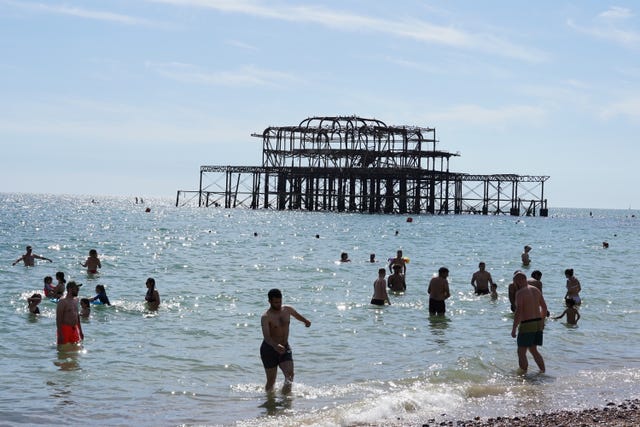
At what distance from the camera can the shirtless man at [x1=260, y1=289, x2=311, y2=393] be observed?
1072 cm

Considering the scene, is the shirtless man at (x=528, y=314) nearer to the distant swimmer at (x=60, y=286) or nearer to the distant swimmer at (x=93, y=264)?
the distant swimmer at (x=60, y=286)

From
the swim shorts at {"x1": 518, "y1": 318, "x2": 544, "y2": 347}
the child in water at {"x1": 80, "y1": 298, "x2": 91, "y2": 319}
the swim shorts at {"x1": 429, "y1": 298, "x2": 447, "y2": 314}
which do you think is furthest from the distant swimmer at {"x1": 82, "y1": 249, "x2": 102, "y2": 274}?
the swim shorts at {"x1": 518, "y1": 318, "x2": 544, "y2": 347}

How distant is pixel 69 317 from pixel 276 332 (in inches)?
189

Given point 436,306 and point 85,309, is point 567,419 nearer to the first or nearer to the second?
point 436,306

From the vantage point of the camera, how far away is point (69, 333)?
14.5 meters

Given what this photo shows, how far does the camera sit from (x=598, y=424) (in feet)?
31.3

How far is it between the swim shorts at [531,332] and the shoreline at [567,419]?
244 cm

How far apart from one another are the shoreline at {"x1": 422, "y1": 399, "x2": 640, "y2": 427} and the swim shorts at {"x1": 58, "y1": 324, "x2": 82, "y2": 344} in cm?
672

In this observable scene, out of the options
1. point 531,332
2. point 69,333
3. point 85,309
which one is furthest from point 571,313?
point 69,333

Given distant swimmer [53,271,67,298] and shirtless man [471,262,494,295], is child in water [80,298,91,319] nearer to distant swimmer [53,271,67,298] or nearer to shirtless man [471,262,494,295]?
distant swimmer [53,271,67,298]

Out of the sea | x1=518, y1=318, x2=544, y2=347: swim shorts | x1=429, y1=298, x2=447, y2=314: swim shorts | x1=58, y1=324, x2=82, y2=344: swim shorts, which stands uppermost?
x1=518, y1=318, x2=544, y2=347: swim shorts

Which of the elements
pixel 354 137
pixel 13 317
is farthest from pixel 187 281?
pixel 354 137

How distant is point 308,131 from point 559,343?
69389 millimetres

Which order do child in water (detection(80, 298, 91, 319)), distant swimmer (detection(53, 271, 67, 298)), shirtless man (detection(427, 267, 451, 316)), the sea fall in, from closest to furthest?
the sea → child in water (detection(80, 298, 91, 319)) → shirtless man (detection(427, 267, 451, 316)) → distant swimmer (detection(53, 271, 67, 298))
